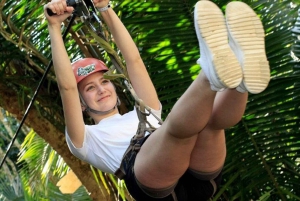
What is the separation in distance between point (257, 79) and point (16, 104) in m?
1.79

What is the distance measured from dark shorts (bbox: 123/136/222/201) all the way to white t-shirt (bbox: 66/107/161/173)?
0.09m

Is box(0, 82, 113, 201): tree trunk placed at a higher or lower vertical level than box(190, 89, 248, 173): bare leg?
lower

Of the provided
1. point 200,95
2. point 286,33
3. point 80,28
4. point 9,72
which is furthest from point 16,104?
point 200,95

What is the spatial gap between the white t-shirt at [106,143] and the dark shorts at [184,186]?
90 millimetres

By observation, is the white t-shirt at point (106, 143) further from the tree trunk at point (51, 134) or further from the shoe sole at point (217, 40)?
the tree trunk at point (51, 134)

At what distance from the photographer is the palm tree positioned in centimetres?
305

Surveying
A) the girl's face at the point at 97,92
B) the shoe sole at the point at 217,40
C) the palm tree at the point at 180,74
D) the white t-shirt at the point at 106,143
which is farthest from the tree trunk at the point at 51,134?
the shoe sole at the point at 217,40

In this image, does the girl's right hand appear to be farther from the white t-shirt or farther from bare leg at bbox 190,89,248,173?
bare leg at bbox 190,89,248,173

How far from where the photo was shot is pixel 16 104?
3227 mm

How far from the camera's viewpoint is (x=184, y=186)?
2.22m

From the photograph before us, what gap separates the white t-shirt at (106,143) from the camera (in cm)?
229

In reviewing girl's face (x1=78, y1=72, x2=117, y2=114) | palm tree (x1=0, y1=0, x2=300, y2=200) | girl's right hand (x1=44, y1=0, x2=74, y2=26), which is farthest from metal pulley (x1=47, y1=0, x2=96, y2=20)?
palm tree (x1=0, y1=0, x2=300, y2=200)

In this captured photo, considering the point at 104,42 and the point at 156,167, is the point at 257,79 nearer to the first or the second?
the point at 156,167

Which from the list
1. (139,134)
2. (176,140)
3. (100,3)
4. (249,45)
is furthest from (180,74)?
(249,45)
